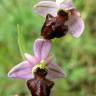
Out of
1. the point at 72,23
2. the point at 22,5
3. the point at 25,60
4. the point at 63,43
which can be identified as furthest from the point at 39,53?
the point at 63,43

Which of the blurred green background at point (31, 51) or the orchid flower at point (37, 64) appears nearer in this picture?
the orchid flower at point (37, 64)

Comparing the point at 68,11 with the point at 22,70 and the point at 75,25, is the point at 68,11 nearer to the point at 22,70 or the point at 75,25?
the point at 75,25

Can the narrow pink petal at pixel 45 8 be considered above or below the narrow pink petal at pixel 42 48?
above

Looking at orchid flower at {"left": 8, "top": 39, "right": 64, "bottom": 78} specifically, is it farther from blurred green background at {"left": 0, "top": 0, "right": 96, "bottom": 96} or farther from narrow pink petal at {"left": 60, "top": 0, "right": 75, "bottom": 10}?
blurred green background at {"left": 0, "top": 0, "right": 96, "bottom": 96}

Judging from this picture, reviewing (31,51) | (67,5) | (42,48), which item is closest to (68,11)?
(67,5)

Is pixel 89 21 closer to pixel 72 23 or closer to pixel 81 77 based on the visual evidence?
pixel 81 77

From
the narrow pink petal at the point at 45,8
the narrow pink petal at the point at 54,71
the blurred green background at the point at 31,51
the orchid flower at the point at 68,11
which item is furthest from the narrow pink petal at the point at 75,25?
the blurred green background at the point at 31,51

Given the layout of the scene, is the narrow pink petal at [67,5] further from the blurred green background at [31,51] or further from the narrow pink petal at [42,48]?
the blurred green background at [31,51]

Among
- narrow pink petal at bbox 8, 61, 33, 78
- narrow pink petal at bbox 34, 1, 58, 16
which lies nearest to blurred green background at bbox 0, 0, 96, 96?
narrow pink petal at bbox 8, 61, 33, 78
